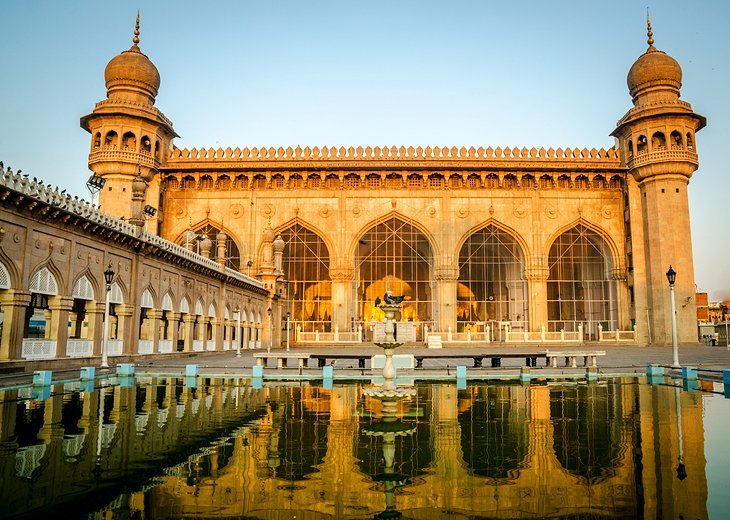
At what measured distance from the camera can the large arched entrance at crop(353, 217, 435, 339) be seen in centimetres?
3228

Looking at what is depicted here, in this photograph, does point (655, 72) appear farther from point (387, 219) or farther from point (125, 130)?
point (125, 130)

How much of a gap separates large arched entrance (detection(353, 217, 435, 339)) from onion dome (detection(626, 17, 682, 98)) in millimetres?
14024

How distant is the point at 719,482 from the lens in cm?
395

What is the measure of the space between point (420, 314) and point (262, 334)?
31.7ft

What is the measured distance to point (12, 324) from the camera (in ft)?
39.5

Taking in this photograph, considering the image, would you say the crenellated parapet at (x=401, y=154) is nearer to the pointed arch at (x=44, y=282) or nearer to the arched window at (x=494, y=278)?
the arched window at (x=494, y=278)

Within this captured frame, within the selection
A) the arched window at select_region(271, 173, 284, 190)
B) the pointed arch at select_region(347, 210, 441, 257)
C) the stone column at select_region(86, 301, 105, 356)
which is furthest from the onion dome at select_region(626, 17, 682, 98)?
the stone column at select_region(86, 301, 105, 356)

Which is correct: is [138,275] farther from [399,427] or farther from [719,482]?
[719,482]

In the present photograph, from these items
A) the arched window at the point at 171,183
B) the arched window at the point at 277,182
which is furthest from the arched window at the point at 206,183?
the arched window at the point at 277,182

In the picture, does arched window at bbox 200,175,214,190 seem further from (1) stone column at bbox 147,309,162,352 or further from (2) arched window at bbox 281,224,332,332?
(1) stone column at bbox 147,309,162,352

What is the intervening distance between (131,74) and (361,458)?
30.1 metres

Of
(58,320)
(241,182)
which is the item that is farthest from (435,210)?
(58,320)

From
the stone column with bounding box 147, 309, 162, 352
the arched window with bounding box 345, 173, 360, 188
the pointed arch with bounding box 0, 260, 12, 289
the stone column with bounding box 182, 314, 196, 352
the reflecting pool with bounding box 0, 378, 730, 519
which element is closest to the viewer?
the reflecting pool with bounding box 0, 378, 730, 519

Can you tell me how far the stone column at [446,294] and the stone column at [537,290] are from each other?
402cm
